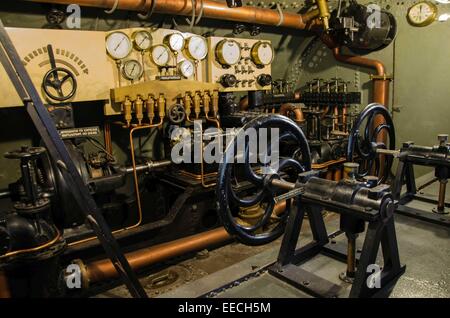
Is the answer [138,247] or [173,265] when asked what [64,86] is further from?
[173,265]

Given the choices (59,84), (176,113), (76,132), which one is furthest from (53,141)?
(176,113)

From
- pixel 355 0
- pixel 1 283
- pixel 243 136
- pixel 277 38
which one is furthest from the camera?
pixel 277 38

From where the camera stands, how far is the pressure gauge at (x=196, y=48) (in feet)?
8.57

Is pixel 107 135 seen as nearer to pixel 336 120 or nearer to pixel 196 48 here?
pixel 196 48

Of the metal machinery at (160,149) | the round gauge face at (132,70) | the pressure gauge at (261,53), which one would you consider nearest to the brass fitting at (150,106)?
the metal machinery at (160,149)

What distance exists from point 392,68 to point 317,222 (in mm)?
2622

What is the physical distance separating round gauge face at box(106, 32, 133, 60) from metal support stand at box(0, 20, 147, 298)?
1043 mm

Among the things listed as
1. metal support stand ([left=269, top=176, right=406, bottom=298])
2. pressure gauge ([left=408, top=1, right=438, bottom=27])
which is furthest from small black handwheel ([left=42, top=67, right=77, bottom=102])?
pressure gauge ([left=408, top=1, right=438, bottom=27])

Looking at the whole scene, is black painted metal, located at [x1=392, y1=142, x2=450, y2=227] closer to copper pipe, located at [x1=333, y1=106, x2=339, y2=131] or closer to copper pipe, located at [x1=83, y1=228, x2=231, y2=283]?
copper pipe, located at [x1=83, y1=228, x2=231, y2=283]

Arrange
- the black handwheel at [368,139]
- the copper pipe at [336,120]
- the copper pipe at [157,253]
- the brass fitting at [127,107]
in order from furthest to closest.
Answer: the copper pipe at [336,120], the brass fitting at [127,107], the copper pipe at [157,253], the black handwheel at [368,139]

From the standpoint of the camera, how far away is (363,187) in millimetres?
1026

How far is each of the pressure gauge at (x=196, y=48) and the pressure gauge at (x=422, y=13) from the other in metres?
1.86

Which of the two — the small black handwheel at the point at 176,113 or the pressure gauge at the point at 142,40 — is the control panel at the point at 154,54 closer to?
the pressure gauge at the point at 142,40
